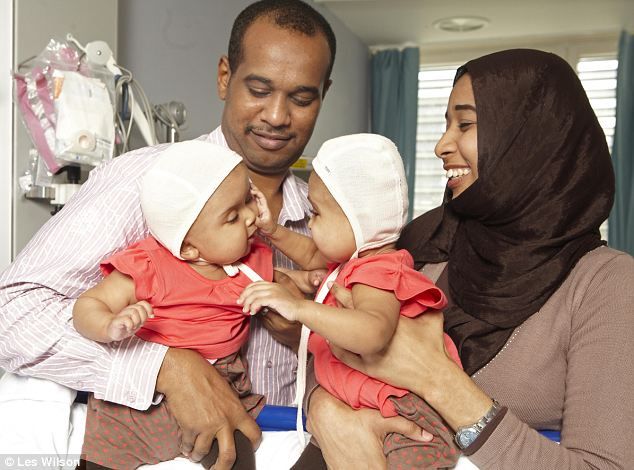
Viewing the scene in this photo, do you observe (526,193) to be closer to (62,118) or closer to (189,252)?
(189,252)

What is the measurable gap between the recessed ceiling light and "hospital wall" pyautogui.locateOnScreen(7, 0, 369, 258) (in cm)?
203

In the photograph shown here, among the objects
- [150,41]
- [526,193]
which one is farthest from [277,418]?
[150,41]

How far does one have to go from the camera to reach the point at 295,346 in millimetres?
1459

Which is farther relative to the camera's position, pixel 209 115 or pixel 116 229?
pixel 209 115

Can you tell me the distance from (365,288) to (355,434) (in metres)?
0.25

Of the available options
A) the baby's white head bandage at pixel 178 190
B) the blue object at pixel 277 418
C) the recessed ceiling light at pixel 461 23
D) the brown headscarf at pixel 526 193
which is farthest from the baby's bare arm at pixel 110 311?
the recessed ceiling light at pixel 461 23

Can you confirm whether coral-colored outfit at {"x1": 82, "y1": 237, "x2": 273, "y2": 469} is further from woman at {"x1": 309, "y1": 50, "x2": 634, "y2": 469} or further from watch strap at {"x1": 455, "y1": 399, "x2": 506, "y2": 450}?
watch strap at {"x1": 455, "y1": 399, "x2": 506, "y2": 450}

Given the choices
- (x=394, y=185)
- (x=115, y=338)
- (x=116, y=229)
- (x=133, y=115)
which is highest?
(x=133, y=115)

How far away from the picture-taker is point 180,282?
1237 mm

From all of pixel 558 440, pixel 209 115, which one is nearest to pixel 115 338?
pixel 558 440

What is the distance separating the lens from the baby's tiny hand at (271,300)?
103 centimetres

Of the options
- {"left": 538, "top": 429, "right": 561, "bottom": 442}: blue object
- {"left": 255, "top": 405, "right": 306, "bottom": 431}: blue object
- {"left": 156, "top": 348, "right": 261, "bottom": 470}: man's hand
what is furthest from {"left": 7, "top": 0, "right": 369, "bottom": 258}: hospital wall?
{"left": 538, "top": 429, "right": 561, "bottom": 442}: blue object

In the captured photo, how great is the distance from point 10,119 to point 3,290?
0.90 m

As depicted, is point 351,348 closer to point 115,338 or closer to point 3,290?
point 115,338
